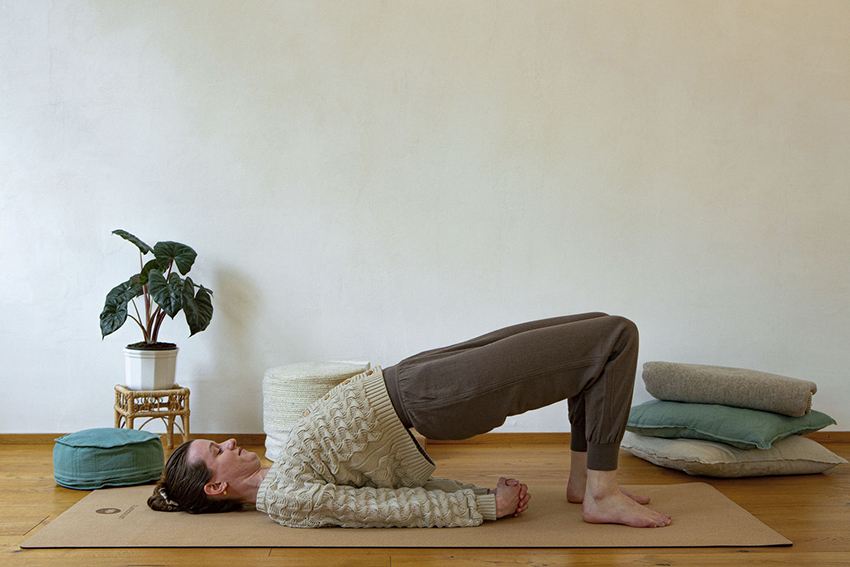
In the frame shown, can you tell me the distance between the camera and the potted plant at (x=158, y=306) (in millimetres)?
2973

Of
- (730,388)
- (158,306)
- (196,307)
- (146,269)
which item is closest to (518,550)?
(730,388)

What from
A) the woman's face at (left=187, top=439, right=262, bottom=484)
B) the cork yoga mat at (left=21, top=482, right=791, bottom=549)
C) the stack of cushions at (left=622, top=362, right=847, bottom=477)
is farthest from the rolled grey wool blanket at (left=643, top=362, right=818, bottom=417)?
the woman's face at (left=187, top=439, right=262, bottom=484)

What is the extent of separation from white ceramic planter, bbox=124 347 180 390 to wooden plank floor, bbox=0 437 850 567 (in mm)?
458

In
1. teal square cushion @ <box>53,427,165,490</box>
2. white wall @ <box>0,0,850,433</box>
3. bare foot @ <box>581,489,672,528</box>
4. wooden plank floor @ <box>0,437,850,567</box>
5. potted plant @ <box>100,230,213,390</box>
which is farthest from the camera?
white wall @ <box>0,0,850,433</box>

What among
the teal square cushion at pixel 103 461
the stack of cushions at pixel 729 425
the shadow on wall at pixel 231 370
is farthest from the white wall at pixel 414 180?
the teal square cushion at pixel 103 461

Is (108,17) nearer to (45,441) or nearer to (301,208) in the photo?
(301,208)

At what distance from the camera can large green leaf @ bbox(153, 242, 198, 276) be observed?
10.0 ft

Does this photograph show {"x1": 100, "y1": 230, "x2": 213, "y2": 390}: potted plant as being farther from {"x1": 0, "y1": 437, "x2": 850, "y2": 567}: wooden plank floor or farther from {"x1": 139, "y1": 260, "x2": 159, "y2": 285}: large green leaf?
{"x1": 0, "y1": 437, "x2": 850, "y2": 567}: wooden plank floor

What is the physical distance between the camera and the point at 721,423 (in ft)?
8.86

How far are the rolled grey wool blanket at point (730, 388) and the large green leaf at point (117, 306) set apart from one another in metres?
2.23

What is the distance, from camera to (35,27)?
324 cm

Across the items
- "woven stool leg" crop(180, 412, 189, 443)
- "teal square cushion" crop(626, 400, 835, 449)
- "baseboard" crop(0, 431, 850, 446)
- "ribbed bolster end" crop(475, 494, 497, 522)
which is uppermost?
"teal square cushion" crop(626, 400, 835, 449)

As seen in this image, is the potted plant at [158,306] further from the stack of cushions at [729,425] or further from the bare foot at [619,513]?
the stack of cushions at [729,425]

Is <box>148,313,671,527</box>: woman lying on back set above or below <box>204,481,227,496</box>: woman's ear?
above
